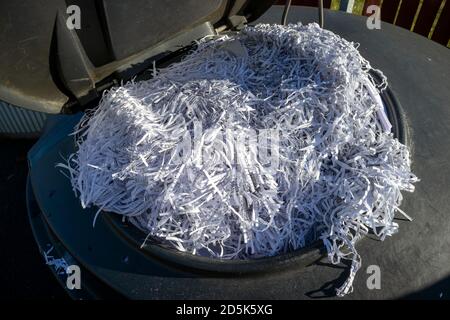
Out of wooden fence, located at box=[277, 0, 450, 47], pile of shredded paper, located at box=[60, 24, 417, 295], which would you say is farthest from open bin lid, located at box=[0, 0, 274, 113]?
wooden fence, located at box=[277, 0, 450, 47]

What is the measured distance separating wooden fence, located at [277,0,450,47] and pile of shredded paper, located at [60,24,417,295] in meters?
0.95

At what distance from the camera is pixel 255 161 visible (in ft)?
2.46

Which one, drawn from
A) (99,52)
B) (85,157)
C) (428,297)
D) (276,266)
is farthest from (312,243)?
(99,52)

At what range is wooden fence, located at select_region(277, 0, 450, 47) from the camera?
1.62 meters

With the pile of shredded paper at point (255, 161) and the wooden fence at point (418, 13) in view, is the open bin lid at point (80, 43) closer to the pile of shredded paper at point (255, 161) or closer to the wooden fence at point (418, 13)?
the pile of shredded paper at point (255, 161)

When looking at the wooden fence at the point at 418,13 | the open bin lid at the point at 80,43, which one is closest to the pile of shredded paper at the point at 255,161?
the open bin lid at the point at 80,43

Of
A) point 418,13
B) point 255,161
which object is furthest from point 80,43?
point 418,13

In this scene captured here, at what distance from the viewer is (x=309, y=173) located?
738 mm

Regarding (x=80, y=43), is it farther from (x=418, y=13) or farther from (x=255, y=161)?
(x=418, y=13)

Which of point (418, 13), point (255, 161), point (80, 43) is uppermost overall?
point (80, 43)

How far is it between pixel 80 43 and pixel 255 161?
0.41 metres

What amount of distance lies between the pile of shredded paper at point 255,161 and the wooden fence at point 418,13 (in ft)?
3.13

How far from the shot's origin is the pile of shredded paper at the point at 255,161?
2.35 feet
